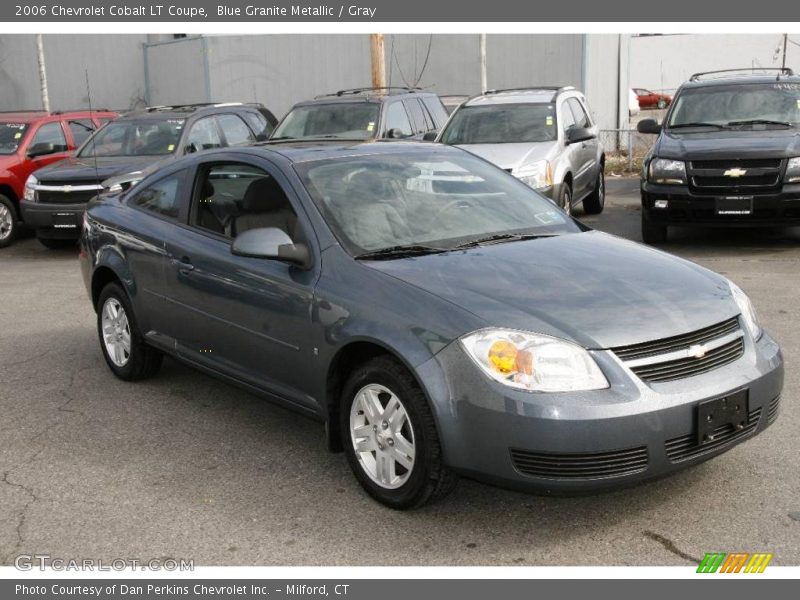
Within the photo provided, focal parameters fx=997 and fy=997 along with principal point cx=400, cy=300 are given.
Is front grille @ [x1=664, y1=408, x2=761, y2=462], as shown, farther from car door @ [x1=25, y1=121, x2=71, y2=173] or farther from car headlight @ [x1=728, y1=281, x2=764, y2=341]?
car door @ [x1=25, y1=121, x2=71, y2=173]

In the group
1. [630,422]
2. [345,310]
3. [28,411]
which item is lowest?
[28,411]

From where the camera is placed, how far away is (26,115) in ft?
50.5

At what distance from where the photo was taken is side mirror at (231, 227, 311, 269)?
15.7 feet

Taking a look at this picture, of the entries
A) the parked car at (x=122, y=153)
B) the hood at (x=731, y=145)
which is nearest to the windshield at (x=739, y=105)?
the hood at (x=731, y=145)

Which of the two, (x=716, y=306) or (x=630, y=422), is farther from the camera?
(x=716, y=306)

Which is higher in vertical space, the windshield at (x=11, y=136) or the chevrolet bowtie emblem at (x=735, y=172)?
the windshield at (x=11, y=136)

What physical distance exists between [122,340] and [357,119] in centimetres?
701

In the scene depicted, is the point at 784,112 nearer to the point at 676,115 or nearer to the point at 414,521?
the point at 676,115

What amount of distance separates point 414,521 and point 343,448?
597 mm

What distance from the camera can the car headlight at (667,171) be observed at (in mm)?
10828

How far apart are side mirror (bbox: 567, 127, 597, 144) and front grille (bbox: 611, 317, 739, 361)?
786cm

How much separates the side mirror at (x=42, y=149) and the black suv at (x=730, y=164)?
880 centimetres

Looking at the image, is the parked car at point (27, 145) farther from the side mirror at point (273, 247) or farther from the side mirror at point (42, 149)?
the side mirror at point (273, 247)

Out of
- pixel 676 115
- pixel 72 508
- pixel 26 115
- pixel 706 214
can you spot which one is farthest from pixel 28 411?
pixel 26 115
